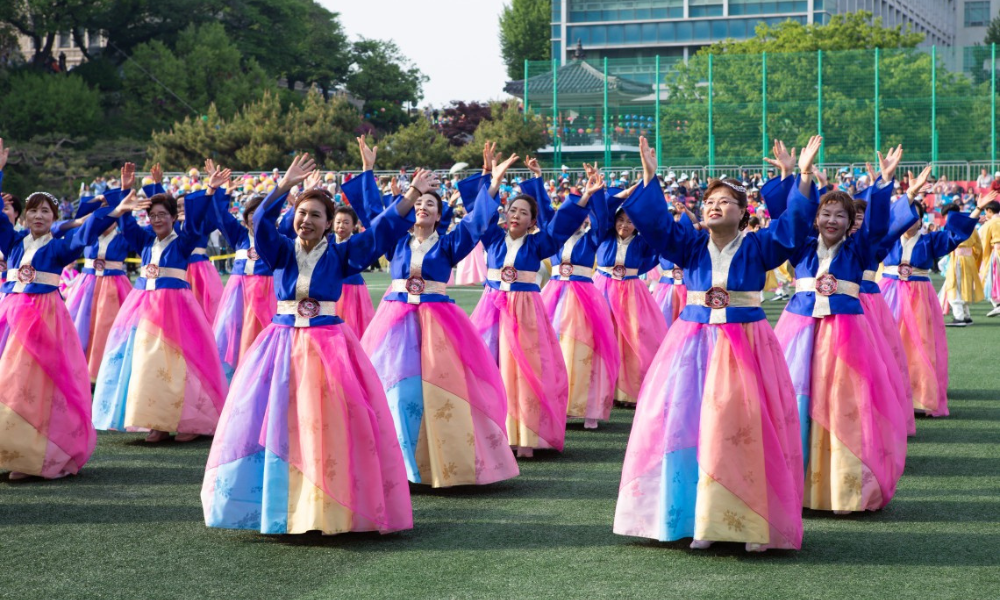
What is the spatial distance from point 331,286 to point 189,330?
9.48 ft

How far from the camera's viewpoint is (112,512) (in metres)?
6.07

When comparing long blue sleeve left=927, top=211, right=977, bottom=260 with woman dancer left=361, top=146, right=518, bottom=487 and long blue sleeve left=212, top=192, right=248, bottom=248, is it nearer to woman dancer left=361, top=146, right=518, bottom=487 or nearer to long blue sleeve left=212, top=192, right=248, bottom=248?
woman dancer left=361, top=146, right=518, bottom=487

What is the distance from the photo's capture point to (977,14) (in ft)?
272

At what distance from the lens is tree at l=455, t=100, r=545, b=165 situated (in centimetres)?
3425

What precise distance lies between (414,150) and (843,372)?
28657 mm

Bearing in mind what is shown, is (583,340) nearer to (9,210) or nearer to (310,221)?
(310,221)

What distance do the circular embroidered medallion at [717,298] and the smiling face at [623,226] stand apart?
3991 mm

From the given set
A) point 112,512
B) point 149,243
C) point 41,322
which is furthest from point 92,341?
point 112,512

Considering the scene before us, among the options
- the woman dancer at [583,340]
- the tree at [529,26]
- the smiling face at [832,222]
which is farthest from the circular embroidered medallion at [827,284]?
the tree at [529,26]

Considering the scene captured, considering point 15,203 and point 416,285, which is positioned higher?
point 15,203

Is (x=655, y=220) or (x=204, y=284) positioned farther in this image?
(x=204, y=284)

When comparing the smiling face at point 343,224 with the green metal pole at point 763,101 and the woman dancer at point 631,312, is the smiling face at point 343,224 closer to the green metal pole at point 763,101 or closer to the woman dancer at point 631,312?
the woman dancer at point 631,312

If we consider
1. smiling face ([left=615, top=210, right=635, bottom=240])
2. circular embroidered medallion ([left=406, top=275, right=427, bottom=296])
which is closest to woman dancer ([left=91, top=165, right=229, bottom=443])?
circular embroidered medallion ([left=406, top=275, right=427, bottom=296])

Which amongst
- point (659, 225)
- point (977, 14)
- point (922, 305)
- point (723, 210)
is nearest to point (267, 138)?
point (922, 305)
